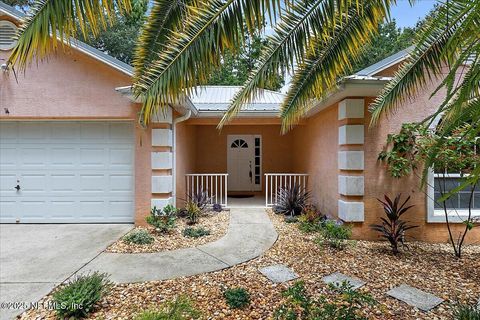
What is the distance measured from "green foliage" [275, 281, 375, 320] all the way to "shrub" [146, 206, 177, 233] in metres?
3.44

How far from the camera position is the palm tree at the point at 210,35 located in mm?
2057

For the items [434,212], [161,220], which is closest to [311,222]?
[434,212]

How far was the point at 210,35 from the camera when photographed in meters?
2.36

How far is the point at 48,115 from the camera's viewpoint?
20.9 feet

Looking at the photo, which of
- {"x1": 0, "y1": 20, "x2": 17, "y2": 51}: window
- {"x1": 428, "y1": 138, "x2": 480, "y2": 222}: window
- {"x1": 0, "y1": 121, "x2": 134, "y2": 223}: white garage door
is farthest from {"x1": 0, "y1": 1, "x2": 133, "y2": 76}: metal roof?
{"x1": 428, "y1": 138, "x2": 480, "y2": 222}: window

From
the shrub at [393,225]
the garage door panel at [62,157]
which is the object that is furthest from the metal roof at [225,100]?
the shrub at [393,225]

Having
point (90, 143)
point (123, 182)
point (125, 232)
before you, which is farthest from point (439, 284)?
point (90, 143)

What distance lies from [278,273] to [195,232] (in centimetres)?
240

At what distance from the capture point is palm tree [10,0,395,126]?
206cm

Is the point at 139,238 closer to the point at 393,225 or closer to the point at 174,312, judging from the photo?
the point at 174,312

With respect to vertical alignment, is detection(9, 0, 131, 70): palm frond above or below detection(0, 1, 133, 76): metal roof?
below

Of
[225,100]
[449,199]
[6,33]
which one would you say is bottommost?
[449,199]

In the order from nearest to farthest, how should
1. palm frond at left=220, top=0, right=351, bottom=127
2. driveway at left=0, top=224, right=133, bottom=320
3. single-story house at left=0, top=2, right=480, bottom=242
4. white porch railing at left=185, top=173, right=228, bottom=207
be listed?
palm frond at left=220, top=0, right=351, bottom=127 → driveway at left=0, top=224, right=133, bottom=320 → single-story house at left=0, top=2, right=480, bottom=242 → white porch railing at left=185, top=173, right=228, bottom=207

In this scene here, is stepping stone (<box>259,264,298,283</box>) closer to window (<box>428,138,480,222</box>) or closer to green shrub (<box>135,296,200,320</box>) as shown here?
green shrub (<box>135,296,200,320</box>)
